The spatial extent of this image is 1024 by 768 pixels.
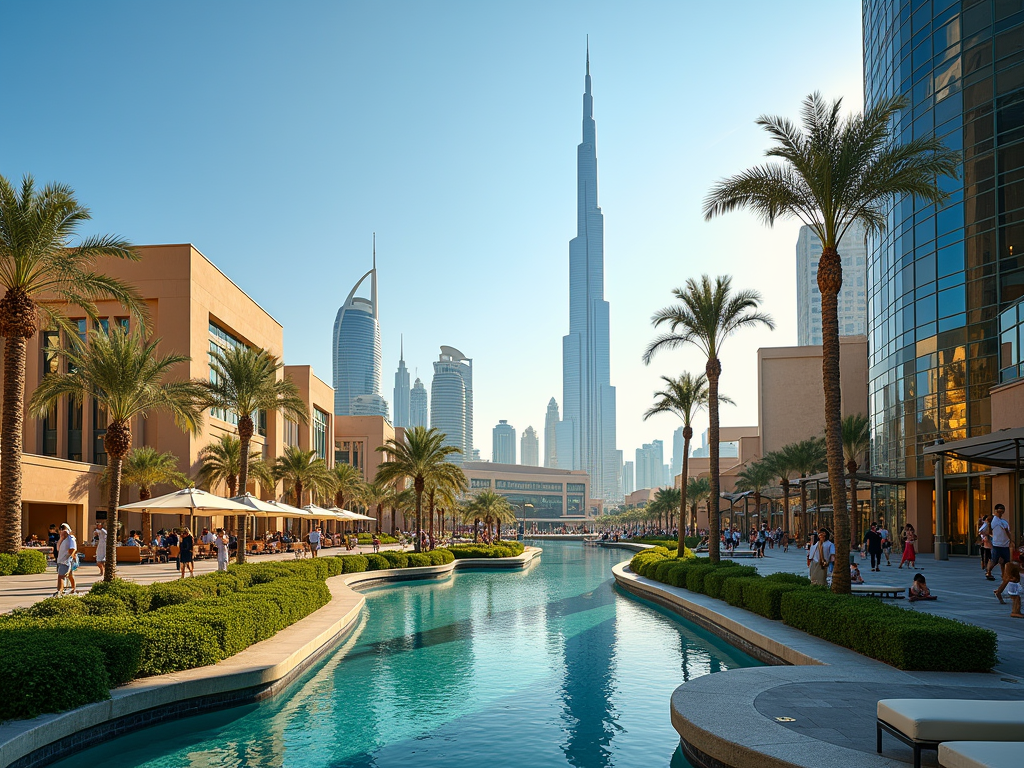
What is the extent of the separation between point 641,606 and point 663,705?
13.1 metres

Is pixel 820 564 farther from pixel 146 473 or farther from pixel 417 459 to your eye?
pixel 146 473

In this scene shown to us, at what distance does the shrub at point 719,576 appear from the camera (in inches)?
828

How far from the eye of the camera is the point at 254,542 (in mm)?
45188

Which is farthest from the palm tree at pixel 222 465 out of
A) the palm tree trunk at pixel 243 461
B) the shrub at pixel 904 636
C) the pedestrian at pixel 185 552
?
the shrub at pixel 904 636

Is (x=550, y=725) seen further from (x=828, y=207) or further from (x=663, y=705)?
(x=828, y=207)

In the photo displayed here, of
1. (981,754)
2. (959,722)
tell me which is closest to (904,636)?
(959,722)

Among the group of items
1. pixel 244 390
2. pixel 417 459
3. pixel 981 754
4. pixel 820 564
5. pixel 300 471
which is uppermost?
pixel 244 390

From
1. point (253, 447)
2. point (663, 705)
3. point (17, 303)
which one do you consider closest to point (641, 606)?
point (663, 705)

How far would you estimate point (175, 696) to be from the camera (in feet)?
35.3

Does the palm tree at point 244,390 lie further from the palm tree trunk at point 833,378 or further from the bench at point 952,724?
the bench at point 952,724

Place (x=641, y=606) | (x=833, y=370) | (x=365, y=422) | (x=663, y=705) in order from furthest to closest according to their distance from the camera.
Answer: (x=365, y=422) → (x=641, y=606) → (x=833, y=370) → (x=663, y=705)

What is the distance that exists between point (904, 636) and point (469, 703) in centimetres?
648

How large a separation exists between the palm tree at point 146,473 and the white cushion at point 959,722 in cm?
3750

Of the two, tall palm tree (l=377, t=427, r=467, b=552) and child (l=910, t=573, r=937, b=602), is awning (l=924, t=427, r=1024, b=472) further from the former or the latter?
tall palm tree (l=377, t=427, r=467, b=552)
